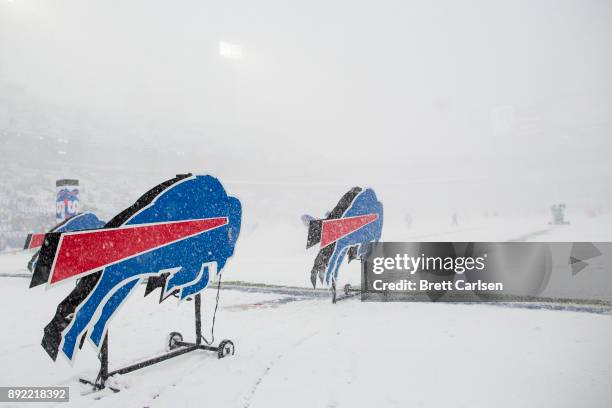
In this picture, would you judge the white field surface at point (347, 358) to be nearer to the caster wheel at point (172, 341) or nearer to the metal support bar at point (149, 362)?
the metal support bar at point (149, 362)

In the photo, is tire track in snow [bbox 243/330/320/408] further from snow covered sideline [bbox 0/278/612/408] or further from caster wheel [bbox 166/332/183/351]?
caster wheel [bbox 166/332/183/351]

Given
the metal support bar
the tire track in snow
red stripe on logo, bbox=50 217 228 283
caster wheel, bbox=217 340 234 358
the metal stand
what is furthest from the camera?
caster wheel, bbox=217 340 234 358

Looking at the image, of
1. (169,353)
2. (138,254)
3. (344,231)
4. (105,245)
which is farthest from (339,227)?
(105,245)

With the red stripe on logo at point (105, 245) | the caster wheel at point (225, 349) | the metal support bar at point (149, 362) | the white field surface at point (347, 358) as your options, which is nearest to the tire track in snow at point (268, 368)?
the white field surface at point (347, 358)

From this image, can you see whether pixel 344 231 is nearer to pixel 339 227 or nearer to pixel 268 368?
pixel 339 227

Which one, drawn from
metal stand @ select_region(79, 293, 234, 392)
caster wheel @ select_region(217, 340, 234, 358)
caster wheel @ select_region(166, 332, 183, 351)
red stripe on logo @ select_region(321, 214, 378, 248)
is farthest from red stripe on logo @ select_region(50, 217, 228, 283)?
red stripe on logo @ select_region(321, 214, 378, 248)

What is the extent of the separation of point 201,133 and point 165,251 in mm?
96143

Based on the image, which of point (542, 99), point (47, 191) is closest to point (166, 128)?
point (47, 191)

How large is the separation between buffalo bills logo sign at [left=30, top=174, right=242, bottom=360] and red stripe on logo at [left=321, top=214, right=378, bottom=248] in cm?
230

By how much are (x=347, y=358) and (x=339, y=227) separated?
3280 mm

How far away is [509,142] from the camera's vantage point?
14112 cm

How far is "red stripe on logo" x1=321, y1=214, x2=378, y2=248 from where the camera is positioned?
715 centimetres

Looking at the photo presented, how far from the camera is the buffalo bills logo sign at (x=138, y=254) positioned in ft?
11.0

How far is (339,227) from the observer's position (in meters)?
7.63
